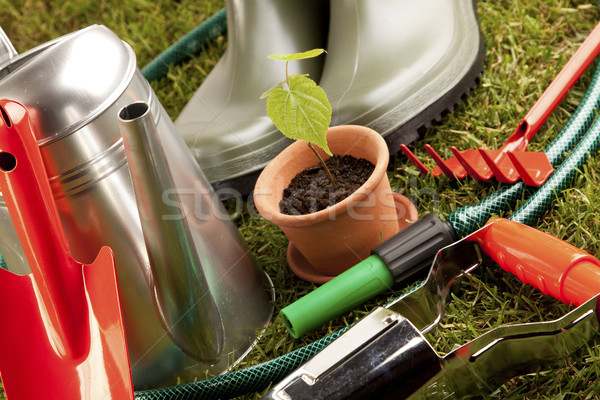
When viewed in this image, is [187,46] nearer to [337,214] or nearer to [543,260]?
[337,214]

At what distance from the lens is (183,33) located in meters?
1.58

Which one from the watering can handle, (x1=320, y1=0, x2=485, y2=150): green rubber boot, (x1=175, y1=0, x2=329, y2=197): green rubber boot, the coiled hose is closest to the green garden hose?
(x1=175, y1=0, x2=329, y2=197): green rubber boot

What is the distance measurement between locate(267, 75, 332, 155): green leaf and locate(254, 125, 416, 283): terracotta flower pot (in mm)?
93

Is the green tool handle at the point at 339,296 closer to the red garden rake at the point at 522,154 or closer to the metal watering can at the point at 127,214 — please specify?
the metal watering can at the point at 127,214

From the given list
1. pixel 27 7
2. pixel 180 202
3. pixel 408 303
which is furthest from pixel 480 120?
pixel 27 7

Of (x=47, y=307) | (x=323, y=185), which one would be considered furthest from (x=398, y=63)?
(x=47, y=307)

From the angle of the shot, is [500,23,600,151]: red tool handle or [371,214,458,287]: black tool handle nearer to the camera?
[371,214,458,287]: black tool handle

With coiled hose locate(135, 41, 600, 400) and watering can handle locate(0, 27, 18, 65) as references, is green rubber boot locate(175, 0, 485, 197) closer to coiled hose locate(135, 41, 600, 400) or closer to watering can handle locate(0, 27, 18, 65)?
coiled hose locate(135, 41, 600, 400)

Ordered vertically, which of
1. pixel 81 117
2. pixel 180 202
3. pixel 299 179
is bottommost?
pixel 299 179

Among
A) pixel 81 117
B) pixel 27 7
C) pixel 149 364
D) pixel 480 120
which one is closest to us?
pixel 81 117

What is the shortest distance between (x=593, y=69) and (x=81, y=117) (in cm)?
90

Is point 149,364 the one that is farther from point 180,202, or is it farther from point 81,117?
point 81,117

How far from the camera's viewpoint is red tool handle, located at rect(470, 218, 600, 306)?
2.26 feet

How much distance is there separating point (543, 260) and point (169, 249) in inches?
17.2
